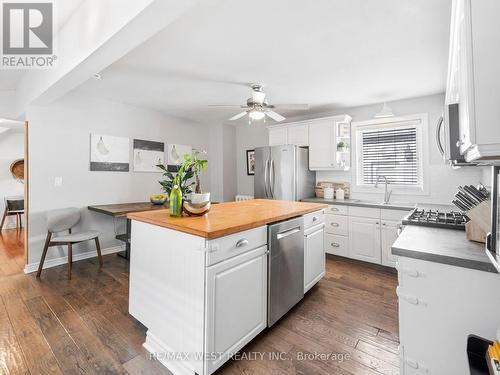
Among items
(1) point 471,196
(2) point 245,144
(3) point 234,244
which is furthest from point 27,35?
(1) point 471,196

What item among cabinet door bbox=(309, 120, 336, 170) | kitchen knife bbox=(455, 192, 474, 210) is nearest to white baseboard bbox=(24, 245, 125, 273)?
cabinet door bbox=(309, 120, 336, 170)

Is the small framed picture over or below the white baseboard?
over

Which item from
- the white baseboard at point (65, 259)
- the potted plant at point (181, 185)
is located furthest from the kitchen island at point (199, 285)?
the white baseboard at point (65, 259)

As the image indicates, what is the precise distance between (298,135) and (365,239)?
80.0 inches

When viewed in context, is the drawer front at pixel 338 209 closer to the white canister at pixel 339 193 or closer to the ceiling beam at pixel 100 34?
the white canister at pixel 339 193

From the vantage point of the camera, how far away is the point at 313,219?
248 cm

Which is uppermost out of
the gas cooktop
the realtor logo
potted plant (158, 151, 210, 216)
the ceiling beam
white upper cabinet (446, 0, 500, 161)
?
the realtor logo

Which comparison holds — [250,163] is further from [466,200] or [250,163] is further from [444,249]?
[444,249]

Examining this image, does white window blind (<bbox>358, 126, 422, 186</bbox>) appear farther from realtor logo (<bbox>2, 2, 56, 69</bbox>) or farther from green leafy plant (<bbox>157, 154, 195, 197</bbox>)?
realtor logo (<bbox>2, 2, 56, 69</bbox>)

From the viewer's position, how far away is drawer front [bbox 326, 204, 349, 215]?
3566mm

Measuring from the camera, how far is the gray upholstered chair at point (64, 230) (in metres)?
2.92

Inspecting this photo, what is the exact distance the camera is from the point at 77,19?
6.29 ft

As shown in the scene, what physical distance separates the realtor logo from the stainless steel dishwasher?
8.58 ft

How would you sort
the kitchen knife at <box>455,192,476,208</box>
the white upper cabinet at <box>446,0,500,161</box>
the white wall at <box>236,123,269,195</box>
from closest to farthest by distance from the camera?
the white upper cabinet at <box>446,0,500,161</box>
the kitchen knife at <box>455,192,476,208</box>
the white wall at <box>236,123,269,195</box>
